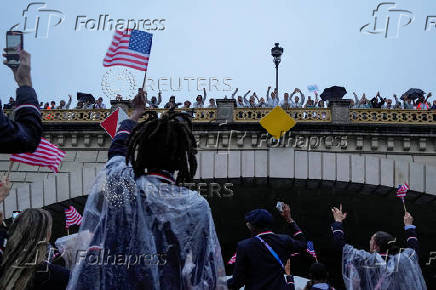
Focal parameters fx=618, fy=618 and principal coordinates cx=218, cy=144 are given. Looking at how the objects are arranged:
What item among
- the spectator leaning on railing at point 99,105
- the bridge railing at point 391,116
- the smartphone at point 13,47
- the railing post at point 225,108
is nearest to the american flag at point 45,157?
the smartphone at point 13,47

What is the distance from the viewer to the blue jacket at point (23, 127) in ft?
11.8

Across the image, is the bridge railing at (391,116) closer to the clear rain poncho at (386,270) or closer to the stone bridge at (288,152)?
the stone bridge at (288,152)

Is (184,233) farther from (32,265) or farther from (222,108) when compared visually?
(222,108)

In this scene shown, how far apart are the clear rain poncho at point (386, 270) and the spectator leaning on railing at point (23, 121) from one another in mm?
6197

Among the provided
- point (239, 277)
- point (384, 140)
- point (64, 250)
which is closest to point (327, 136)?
point (384, 140)

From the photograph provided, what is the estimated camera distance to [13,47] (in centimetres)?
412

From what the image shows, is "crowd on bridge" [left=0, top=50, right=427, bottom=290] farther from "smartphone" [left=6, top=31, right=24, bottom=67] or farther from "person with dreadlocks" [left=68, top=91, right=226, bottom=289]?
"smartphone" [left=6, top=31, right=24, bottom=67]

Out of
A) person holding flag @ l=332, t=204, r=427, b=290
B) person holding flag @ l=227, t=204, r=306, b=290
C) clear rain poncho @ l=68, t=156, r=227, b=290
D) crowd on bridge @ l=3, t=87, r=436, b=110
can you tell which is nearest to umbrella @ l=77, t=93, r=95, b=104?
crowd on bridge @ l=3, t=87, r=436, b=110

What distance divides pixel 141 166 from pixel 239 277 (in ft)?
10.9

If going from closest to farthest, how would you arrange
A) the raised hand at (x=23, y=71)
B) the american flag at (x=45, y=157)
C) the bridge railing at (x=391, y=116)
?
1. the raised hand at (x=23, y=71)
2. the american flag at (x=45, y=157)
3. the bridge railing at (x=391, y=116)

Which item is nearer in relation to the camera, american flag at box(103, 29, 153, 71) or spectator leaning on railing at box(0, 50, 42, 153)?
spectator leaning on railing at box(0, 50, 42, 153)

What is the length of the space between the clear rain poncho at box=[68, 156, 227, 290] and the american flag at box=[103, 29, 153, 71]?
497 cm

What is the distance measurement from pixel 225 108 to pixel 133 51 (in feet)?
44.6

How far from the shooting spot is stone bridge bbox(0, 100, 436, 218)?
18.7 m
